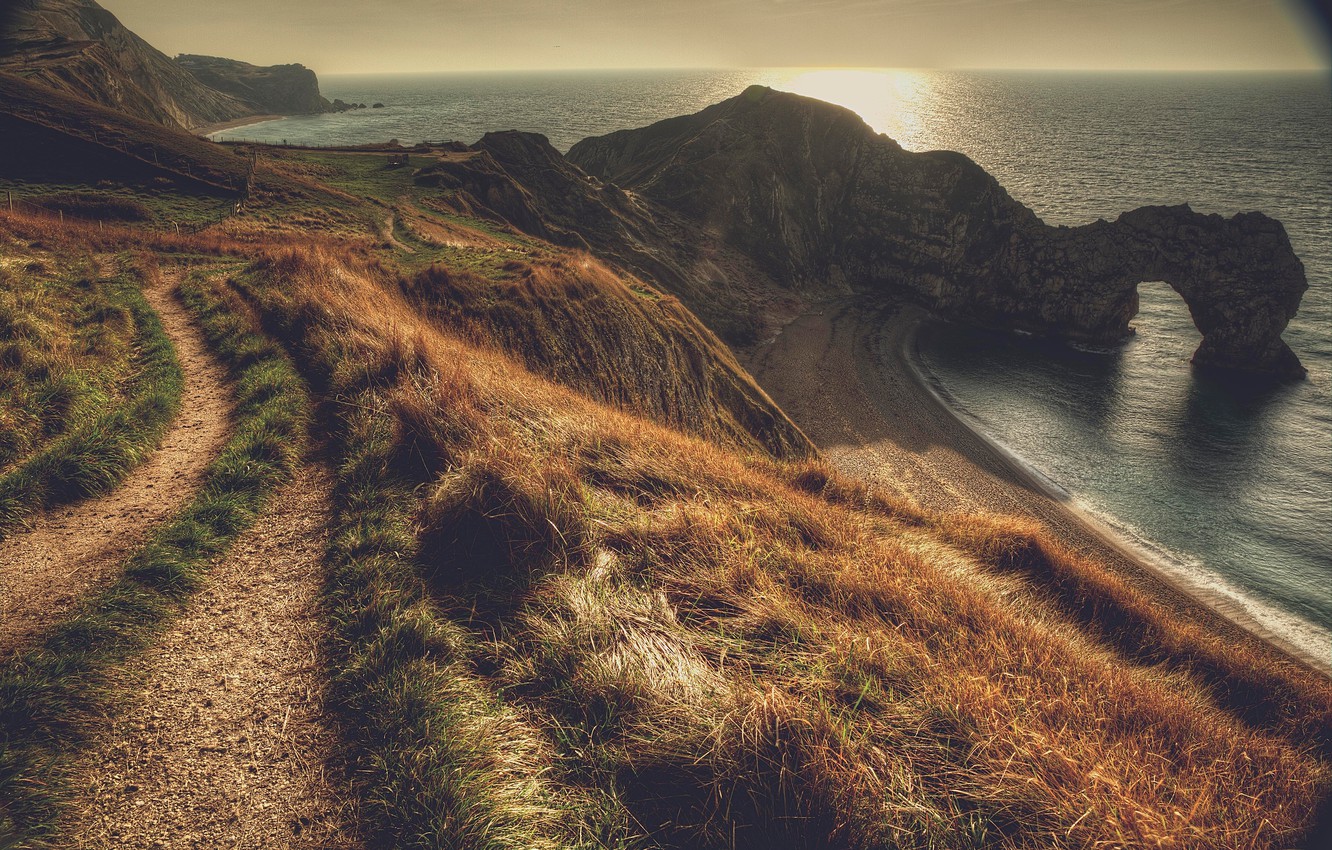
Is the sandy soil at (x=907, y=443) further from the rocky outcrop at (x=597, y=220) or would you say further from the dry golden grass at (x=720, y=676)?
the dry golden grass at (x=720, y=676)

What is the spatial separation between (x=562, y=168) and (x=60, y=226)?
132ft

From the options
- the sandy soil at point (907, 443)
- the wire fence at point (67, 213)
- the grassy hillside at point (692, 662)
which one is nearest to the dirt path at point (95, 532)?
the grassy hillside at point (692, 662)

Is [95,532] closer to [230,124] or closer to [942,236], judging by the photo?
[942,236]

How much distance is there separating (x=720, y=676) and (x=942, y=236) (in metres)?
62.4

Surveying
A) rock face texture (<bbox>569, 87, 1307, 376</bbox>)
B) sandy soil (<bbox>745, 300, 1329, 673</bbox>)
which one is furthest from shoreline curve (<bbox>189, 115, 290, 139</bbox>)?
sandy soil (<bbox>745, 300, 1329, 673</bbox>)

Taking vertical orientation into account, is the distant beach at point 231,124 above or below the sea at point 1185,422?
above

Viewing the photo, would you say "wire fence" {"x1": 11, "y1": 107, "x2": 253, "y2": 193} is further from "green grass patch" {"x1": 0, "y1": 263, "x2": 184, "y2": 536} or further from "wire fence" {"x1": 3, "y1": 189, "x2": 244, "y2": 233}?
"green grass patch" {"x1": 0, "y1": 263, "x2": 184, "y2": 536}

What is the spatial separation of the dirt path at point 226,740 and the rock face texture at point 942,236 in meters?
55.9

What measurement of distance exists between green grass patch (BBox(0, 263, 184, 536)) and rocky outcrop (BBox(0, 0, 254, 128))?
54574mm

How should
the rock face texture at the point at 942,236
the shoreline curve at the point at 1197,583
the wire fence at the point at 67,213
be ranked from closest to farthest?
1. the wire fence at the point at 67,213
2. the shoreline curve at the point at 1197,583
3. the rock face texture at the point at 942,236

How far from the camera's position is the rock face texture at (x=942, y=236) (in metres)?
41.2

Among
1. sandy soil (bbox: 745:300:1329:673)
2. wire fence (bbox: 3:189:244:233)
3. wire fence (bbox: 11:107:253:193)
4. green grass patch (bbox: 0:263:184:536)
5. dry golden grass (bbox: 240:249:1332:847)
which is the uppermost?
wire fence (bbox: 11:107:253:193)

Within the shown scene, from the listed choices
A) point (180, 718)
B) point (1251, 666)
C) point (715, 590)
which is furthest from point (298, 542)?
point (1251, 666)

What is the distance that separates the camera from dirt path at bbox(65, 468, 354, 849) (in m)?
3.06
